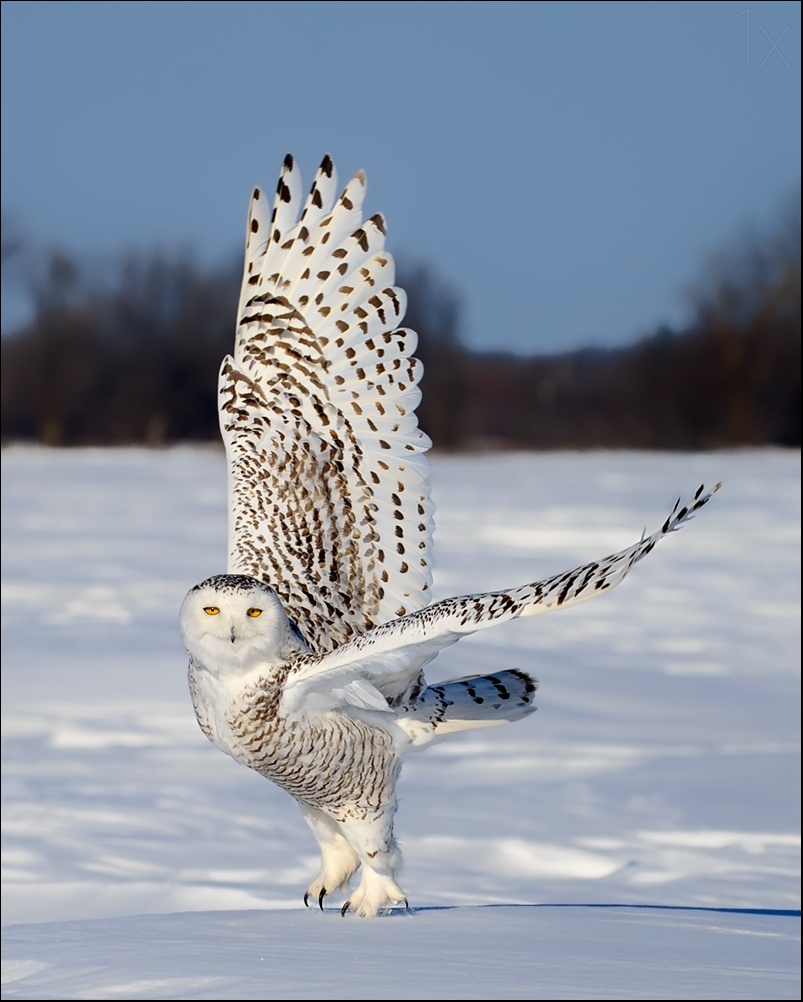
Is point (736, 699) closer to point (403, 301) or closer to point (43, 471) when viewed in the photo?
point (403, 301)

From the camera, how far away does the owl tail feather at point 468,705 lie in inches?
152

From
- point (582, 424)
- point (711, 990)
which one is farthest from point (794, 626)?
point (711, 990)

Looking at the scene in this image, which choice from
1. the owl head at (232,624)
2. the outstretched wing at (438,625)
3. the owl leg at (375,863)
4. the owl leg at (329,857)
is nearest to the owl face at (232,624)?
the owl head at (232,624)

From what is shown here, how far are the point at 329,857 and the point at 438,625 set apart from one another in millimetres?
981

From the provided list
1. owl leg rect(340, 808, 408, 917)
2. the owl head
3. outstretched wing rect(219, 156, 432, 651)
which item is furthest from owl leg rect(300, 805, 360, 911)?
the owl head

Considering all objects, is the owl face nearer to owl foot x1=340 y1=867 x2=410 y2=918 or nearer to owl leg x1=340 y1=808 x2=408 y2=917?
owl leg x1=340 y1=808 x2=408 y2=917

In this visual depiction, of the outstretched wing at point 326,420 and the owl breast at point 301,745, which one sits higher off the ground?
the outstretched wing at point 326,420

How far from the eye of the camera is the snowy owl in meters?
3.46

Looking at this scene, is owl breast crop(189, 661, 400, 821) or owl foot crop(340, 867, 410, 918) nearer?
owl breast crop(189, 661, 400, 821)

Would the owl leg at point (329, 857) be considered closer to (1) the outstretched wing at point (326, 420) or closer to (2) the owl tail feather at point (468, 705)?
(2) the owl tail feather at point (468, 705)

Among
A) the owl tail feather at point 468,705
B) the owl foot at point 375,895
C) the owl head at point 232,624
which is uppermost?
the owl head at point 232,624

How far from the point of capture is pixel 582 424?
1538 cm

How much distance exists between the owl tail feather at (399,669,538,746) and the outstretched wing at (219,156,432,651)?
28 cm

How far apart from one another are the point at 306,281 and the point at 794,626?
8.40m
